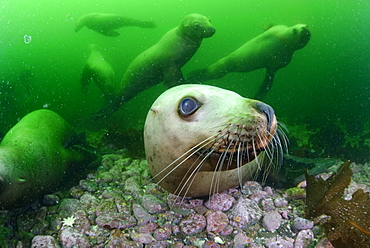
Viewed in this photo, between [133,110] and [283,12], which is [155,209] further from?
[283,12]

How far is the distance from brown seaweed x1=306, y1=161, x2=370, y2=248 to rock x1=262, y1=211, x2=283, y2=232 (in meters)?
0.23

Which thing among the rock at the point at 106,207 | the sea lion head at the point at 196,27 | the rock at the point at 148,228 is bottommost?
the rock at the point at 106,207

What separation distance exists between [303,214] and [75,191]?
2.01 meters

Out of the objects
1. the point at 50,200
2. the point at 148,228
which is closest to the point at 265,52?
the point at 148,228

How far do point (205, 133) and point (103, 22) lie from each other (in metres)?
→ 4.93

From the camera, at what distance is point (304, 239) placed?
5.51ft

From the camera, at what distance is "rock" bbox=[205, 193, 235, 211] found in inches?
84.6

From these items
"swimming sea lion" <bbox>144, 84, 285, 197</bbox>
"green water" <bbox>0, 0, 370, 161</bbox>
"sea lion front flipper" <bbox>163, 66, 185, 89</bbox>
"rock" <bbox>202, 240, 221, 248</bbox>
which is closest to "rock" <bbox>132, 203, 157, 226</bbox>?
"swimming sea lion" <bbox>144, 84, 285, 197</bbox>

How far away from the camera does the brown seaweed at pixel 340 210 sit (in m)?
1.57

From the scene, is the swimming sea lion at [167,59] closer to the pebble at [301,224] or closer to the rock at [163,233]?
the rock at [163,233]

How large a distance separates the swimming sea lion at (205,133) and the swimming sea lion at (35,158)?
41.1 inches

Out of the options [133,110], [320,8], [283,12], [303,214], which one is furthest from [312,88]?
[303,214]

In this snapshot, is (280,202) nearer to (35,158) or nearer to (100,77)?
(35,158)

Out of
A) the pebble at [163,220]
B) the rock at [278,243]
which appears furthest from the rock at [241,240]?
the rock at [278,243]
